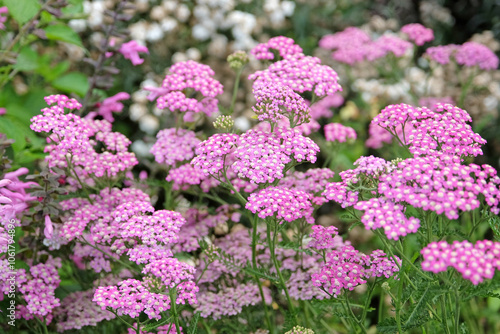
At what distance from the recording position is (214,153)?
1277 mm

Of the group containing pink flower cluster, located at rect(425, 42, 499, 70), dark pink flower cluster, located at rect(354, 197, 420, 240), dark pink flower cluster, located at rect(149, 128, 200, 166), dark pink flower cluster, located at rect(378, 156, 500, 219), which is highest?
dark pink flower cluster, located at rect(378, 156, 500, 219)

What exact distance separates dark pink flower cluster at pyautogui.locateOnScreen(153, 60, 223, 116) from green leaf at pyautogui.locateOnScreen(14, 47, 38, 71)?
0.49m

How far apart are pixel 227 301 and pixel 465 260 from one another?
674mm

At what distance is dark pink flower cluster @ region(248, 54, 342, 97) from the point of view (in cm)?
146

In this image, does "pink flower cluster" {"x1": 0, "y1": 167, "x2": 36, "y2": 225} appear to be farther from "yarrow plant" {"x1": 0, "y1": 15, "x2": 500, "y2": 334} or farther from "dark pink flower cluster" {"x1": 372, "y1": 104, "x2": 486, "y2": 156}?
"dark pink flower cluster" {"x1": 372, "y1": 104, "x2": 486, "y2": 156}

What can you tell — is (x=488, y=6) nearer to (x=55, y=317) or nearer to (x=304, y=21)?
(x=304, y=21)

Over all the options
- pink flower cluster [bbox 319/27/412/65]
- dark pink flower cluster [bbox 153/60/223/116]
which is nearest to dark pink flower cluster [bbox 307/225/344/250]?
dark pink flower cluster [bbox 153/60/223/116]

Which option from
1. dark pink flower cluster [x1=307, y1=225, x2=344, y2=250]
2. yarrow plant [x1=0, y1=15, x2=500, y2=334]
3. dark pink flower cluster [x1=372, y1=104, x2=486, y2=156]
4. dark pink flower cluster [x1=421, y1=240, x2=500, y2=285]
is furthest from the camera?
dark pink flower cluster [x1=307, y1=225, x2=344, y2=250]

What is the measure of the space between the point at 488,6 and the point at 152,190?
8.61ft

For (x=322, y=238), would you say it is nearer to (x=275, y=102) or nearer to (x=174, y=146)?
(x=275, y=102)

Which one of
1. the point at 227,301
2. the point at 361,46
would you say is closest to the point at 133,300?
the point at 227,301

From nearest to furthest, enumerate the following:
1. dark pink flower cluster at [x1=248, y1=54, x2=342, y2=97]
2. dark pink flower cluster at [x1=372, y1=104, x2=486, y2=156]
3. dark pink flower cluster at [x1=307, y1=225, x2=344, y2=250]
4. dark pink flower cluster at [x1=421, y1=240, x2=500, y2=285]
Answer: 1. dark pink flower cluster at [x1=421, y1=240, x2=500, y2=285]
2. dark pink flower cluster at [x1=372, y1=104, x2=486, y2=156]
3. dark pink flower cluster at [x1=307, y1=225, x2=344, y2=250]
4. dark pink flower cluster at [x1=248, y1=54, x2=342, y2=97]

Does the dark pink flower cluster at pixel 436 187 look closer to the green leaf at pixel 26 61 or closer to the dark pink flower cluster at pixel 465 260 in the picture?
the dark pink flower cluster at pixel 465 260

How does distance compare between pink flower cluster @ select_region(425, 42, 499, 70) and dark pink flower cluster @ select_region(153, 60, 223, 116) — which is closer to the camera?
dark pink flower cluster @ select_region(153, 60, 223, 116)
